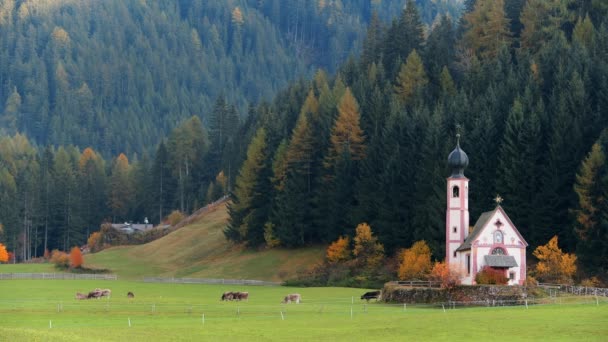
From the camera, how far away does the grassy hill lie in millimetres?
129375

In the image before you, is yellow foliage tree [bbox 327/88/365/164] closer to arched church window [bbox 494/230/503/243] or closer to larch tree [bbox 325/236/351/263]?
larch tree [bbox 325/236/351/263]

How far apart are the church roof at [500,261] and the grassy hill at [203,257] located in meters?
34.3

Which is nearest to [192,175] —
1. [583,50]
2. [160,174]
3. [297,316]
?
[160,174]

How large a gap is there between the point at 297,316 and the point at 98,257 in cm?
8739

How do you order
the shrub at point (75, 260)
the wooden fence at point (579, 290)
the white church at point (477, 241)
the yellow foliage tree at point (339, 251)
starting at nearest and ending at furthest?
the wooden fence at point (579, 290) → the white church at point (477, 241) → the yellow foliage tree at point (339, 251) → the shrub at point (75, 260)

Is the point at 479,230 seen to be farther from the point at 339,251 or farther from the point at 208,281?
the point at 208,281

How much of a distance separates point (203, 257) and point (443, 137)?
3923cm

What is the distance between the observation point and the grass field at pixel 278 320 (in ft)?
194

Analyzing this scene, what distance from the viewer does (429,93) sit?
139125 millimetres

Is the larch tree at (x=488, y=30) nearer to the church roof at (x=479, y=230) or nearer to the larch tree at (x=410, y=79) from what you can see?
the larch tree at (x=410, y=79)

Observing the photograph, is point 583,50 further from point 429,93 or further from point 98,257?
point 98,257

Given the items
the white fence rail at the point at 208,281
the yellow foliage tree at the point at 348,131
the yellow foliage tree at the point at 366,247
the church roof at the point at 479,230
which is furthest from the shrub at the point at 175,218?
the church roof at the point at 479,230

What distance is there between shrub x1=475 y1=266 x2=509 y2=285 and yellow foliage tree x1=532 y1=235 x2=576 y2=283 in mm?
5739

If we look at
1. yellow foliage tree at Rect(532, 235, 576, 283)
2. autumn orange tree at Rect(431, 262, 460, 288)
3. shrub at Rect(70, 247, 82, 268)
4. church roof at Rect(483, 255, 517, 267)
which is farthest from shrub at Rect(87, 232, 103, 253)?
autumn orange tree at Rect(431, 262, 460, 288)
